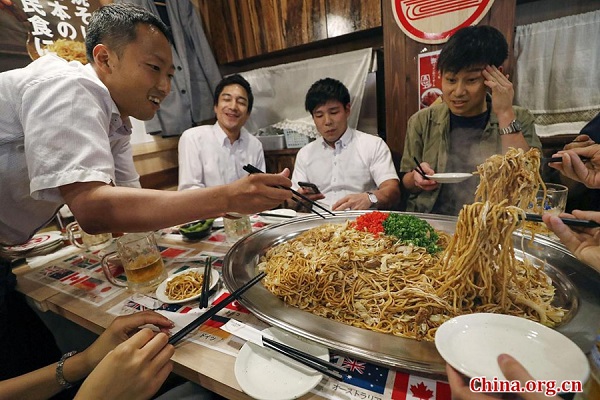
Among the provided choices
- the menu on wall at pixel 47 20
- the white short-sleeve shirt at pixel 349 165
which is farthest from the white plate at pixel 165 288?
the menu on wall at pixel 47 20

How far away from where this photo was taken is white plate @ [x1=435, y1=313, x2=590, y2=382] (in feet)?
2.25

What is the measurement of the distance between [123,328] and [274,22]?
16.1 feet

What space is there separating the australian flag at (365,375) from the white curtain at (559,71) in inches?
143

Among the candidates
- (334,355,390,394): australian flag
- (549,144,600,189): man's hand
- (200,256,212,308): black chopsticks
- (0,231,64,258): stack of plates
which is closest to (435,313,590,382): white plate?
(334,355,390,394): australian flag

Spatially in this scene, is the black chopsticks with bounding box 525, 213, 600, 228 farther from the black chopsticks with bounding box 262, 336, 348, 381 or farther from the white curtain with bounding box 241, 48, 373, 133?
the white curtain with bounding box 241, 48, 373, 133

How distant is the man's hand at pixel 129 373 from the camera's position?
→ 0.89 metres

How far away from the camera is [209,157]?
420 centimetres

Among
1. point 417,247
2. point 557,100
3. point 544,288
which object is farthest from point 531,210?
point 557,100

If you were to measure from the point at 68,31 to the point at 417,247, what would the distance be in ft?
16.1

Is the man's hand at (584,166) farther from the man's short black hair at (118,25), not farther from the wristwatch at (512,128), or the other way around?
the man's short black hair at (118,25)

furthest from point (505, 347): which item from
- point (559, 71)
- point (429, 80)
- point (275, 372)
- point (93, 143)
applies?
point (559, 71)

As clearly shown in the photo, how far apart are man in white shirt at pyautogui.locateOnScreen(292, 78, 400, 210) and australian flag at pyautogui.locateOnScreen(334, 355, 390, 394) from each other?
233 centimetres

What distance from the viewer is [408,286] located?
1.31m

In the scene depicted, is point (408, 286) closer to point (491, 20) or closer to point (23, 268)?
point (23, 268)
